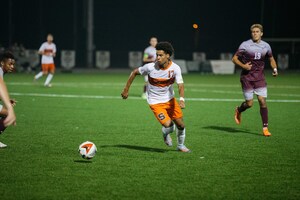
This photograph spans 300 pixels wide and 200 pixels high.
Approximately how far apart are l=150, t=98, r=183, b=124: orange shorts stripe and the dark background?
118ft

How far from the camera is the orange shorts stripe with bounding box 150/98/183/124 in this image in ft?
31.8

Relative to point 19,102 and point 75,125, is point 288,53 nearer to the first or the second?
point 19,102

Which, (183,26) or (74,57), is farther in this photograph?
(183,26)

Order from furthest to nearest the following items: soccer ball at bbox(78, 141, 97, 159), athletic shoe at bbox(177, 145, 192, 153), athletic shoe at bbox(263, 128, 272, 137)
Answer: athletic shoe at bbox(263, 128, 272, 137)
athletic shoe at bbox(177, 145, 192, 153)
soccer ball at bbox(78, 141, 97, 159)

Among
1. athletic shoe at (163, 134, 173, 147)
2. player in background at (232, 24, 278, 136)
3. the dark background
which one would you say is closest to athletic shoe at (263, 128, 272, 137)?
player in background at (232, 24, 278, 136)

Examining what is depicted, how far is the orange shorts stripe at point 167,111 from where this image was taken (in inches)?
381

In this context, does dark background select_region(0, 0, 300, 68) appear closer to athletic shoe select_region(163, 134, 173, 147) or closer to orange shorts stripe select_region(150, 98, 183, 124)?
athletic shoe select_region(163, 134, 173, 147)

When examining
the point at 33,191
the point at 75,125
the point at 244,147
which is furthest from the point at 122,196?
the point at 75,125

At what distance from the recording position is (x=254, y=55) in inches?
479

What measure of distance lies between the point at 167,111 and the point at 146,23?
40.5 meters

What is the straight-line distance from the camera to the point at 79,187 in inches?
283

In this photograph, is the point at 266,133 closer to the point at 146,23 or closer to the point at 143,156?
the point at 143,156

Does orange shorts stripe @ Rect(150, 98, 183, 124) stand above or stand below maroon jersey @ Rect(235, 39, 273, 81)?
below

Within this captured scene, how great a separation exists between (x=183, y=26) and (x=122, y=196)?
43573 millimetres
